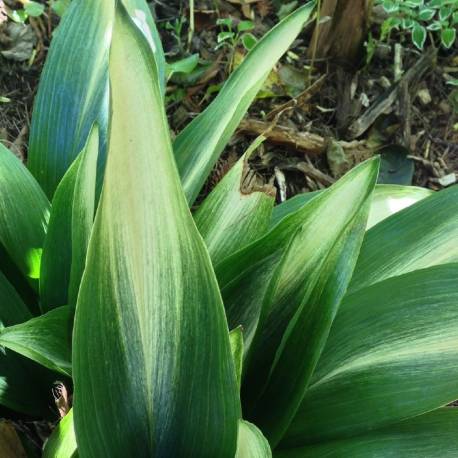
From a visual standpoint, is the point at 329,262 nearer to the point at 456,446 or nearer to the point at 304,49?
the point at 456,446

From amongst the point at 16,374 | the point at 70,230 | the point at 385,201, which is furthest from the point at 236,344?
the point at 385,201

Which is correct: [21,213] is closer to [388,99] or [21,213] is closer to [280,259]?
[280,259]

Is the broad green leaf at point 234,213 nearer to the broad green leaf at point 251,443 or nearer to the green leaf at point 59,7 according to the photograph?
the broad green leaf at point 251,443

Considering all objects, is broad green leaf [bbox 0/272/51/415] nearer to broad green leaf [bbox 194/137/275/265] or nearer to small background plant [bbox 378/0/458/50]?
broad green leaf [bbox 194/137/275/265]

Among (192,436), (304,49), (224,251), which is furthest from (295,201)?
(304,49)

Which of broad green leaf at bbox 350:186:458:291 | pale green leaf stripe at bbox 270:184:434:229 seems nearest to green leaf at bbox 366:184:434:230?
pale green leaf stripe at bbox 270:184:434:229
